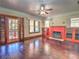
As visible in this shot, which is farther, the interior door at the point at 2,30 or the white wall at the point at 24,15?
the white wall at the point at 24,15

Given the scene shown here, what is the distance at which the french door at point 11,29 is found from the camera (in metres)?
5.87

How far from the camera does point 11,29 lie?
6605 millimetres

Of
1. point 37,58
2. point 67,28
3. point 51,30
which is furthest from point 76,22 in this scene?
point 37,58

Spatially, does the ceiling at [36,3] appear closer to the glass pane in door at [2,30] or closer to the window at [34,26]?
the glass pane in door at [2,30]

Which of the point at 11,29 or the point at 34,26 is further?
the point at 34,26

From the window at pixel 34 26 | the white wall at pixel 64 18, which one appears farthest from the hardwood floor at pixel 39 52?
the window at pixel 34 26

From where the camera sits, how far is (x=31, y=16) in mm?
8883

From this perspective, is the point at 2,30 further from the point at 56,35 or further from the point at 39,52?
the point at 56,35

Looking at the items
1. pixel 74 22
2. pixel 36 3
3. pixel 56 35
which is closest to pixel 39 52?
pixel 36 3

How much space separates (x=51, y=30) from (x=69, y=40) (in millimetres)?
2147

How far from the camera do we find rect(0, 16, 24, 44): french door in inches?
231

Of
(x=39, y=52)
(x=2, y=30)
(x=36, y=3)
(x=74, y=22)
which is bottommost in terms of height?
(x=39, y=52)

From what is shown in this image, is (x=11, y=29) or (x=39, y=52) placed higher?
(x=11, y=29)

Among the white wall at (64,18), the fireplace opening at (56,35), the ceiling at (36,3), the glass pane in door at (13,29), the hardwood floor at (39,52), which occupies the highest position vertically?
the ceiling at (36,3)
